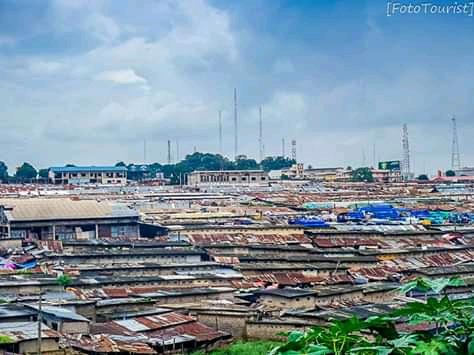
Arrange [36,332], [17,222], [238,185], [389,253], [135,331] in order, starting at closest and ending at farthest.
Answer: [36,332] → [135,331] → [389,253] → [17,222] → [238,185]

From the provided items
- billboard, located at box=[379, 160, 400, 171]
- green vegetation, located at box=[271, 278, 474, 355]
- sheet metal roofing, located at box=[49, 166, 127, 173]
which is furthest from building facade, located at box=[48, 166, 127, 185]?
green vegetation, located at box=[271, 278, 474, 355]

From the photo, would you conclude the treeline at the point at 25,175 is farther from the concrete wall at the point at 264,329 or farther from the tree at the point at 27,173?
the concrete wall at the point at 264,329

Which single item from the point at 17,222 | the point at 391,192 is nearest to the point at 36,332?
the point at 17,222

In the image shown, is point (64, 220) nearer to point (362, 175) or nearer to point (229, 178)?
point (229, 178)

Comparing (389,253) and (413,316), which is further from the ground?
(413,316)

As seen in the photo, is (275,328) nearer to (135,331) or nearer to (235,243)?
(135,331)

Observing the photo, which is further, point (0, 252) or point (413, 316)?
point (0, 252)

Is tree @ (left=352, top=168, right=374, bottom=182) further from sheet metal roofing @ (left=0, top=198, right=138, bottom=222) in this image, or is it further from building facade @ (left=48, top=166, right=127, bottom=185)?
sheet metal roofing @ (left=0, top=198, right=138, bottom=222)
